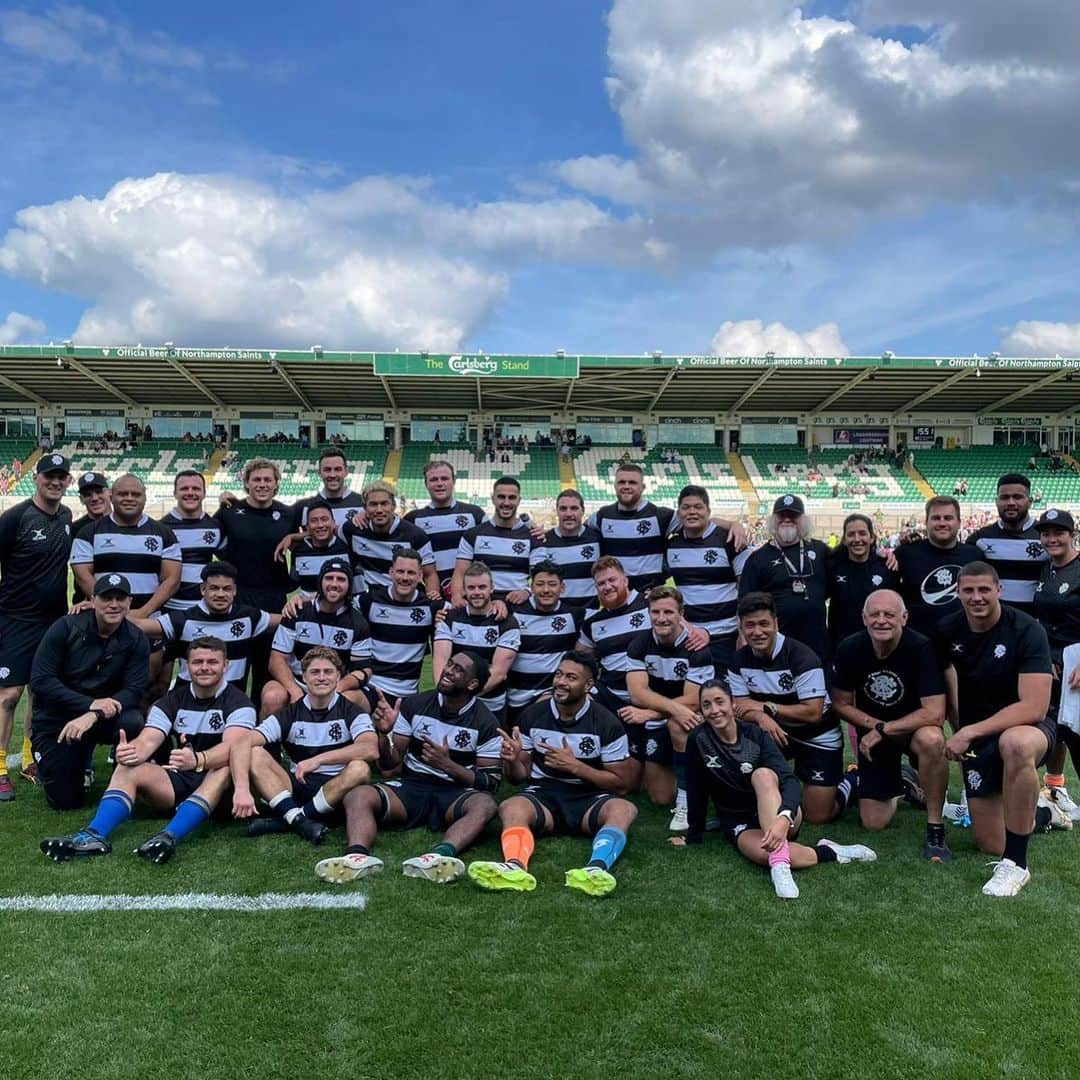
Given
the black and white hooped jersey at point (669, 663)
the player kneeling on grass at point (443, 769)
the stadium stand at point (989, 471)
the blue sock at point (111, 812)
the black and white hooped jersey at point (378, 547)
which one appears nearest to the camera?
the blue sock at point (111, 812)

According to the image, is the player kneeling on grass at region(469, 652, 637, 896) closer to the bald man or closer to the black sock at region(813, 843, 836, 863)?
the black sock at region(813, 843, 836, 863)

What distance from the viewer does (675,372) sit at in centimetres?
3338

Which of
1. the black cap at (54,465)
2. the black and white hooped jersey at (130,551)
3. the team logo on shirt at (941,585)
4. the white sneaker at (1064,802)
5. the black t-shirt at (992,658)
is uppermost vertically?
the black cap at (54,465)

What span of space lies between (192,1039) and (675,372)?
32.2 m

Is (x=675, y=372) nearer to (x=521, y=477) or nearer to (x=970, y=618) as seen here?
(x=521, y=477)

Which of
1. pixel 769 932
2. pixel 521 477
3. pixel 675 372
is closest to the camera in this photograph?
pixel 769 932

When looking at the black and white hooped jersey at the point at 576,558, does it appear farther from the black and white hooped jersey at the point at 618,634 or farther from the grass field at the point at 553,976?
the grass field at the point at 553,976

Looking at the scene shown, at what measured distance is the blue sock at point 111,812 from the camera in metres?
4.61

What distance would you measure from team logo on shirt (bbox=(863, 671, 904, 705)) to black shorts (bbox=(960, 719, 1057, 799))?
1.53ft

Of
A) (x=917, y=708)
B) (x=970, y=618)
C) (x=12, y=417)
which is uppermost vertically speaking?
(x=12, y=417)

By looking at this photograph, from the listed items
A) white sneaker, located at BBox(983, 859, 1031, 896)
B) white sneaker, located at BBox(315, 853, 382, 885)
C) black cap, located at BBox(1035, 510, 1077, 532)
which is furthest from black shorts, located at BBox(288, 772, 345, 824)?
black cap, located at BBox(1035, 510, 1077, 532)

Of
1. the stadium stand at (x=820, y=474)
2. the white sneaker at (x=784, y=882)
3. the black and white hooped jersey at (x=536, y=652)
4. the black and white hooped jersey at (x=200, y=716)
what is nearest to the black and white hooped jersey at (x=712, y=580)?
the black and white hooped jersey at (x=536, y=652)

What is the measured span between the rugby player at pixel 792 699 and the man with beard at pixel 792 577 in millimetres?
599

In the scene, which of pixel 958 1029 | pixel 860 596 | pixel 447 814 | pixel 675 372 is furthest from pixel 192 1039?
pixel 675 372
